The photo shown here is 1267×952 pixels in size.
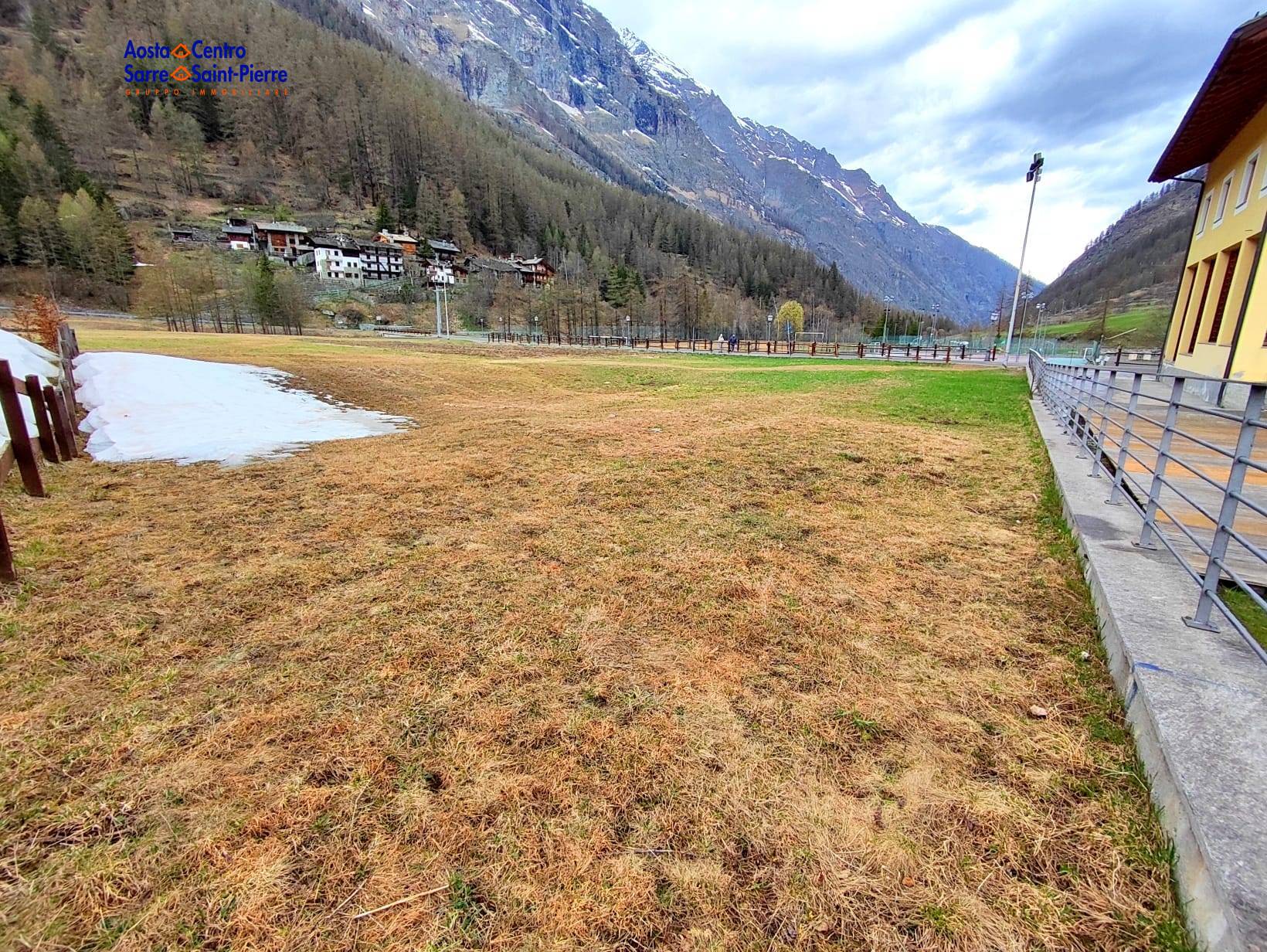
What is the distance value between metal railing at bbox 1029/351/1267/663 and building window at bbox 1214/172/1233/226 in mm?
6595

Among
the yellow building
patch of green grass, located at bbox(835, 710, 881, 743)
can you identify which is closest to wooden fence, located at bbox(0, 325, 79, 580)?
patch of green grass, located at bbox(835, 710, 881, 743)

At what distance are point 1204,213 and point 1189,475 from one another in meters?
16.7

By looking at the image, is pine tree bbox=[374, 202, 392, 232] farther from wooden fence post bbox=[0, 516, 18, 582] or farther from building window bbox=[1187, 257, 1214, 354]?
wooden fence post bbox=[0, 516, 18, 582]

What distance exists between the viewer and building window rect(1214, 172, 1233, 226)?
1379cm

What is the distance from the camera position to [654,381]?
19.1 meters

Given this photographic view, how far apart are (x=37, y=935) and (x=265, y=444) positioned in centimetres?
758

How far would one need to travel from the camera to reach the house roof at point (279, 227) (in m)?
90.1

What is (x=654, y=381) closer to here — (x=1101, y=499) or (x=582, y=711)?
(x=1101, y=499)

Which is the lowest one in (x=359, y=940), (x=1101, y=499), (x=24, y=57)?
(x=359, y=940)

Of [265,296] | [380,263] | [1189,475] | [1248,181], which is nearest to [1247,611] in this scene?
[1189,475]

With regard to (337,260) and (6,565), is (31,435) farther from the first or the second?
(337,260)

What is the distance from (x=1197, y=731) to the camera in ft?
6.65

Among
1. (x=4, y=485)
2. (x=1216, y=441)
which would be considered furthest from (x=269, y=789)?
(x=1216, y=441)

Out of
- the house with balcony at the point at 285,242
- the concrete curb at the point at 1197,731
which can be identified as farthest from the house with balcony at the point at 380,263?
the concrete curb at the point at 1197,731
